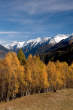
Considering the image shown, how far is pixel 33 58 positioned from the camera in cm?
5434

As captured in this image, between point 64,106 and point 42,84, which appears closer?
point 64,106

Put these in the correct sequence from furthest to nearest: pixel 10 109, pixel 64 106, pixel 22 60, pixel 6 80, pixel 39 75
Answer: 1. pixel 22 60
2. pixel 39 75
3. pixel 6 80
4. pixel 64 106
5. pixel 10 109

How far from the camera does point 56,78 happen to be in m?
60.1

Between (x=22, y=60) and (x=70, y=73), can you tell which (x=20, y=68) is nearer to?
(x=22, y=60)

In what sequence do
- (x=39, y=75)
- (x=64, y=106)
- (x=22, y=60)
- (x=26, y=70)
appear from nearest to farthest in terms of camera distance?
(x=64, y=106), (x=26, y=70), (x=39, y=75), (x=22, y=60)

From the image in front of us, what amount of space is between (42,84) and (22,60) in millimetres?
14958

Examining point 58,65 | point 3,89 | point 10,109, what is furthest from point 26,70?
point 58,65

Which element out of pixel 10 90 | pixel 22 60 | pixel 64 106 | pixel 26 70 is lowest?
pixel 64 106

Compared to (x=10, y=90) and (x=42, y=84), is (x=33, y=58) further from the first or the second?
(x=10, y=90)

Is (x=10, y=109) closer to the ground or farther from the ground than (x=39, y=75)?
closer to the ground

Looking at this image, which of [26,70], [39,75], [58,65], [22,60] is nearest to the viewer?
[26,70]

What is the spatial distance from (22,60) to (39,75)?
39.0 feet

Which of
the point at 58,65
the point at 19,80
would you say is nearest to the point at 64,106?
the point at 19,80

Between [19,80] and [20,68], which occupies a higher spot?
[20,68]
